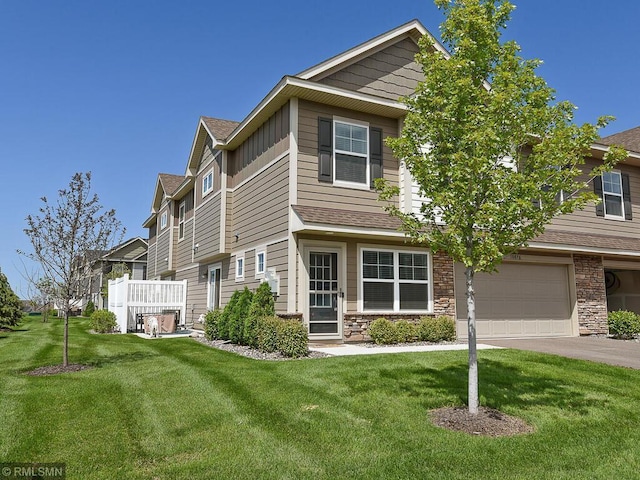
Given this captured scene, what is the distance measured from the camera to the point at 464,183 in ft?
17.7

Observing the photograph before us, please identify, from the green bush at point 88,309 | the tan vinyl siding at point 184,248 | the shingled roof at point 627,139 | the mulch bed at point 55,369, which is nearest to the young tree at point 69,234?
the mulch bed at point 55,369

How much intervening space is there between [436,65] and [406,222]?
6.48 ft

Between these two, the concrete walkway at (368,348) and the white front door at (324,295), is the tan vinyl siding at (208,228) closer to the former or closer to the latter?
the white front door at (324,295)

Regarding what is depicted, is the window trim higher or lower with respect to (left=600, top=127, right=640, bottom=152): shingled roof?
lower

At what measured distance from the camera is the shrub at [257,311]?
35.5ft

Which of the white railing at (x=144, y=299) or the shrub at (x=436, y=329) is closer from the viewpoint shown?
the shrub at (x=436, y=329)

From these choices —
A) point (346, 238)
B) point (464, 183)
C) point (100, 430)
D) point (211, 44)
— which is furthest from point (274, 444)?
point (211, 44)

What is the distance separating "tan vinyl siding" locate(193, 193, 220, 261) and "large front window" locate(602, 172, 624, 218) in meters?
13.3

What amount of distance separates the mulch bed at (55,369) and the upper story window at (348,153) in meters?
6.57

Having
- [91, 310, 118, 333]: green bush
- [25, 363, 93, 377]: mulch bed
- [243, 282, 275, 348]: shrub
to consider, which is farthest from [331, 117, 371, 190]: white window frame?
[91, 310, 118, 333]: green bush

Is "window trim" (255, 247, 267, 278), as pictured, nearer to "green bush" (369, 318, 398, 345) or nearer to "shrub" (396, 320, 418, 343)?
"green bush" (369, 318, 398, 345)

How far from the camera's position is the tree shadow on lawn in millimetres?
6051

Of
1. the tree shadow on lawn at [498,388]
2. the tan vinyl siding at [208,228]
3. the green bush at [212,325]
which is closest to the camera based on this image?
the tree shadow on lawn at [498,388]

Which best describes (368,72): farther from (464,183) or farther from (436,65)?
(464,183)
